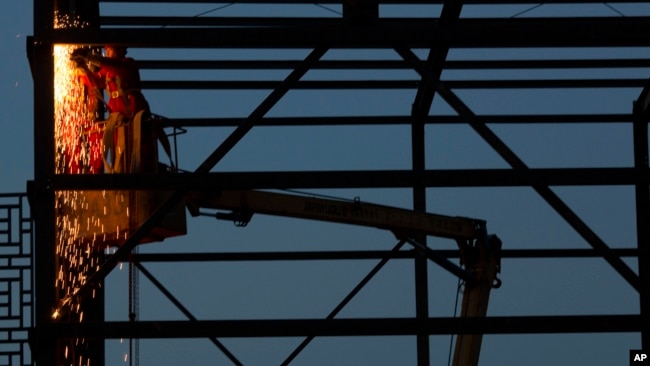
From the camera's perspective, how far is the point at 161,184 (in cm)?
1118

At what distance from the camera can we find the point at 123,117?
1328 cm

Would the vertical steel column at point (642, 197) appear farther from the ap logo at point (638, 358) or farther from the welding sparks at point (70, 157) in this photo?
the welding sparks at point (70, 157)

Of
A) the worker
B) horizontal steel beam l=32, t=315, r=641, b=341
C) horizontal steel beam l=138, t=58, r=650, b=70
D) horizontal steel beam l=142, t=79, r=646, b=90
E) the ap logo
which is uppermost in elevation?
horizontal steel beam l=138, t=58, r=650, b=70

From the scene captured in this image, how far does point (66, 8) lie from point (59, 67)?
752 millimetres

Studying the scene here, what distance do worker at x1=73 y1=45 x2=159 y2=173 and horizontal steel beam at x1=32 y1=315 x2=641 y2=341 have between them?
7.08 ft

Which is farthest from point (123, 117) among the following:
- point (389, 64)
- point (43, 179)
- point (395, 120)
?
point (395, 120)

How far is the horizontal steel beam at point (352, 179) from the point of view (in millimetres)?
11156

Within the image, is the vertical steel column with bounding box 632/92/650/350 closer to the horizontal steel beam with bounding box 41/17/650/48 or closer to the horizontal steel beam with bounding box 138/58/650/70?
the horizontal steel beam with bounding box 138/58/650/70

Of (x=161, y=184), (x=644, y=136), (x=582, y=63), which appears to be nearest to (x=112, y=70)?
(x=161, y=184)

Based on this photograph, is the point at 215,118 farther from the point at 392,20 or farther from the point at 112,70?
the point at 112,70

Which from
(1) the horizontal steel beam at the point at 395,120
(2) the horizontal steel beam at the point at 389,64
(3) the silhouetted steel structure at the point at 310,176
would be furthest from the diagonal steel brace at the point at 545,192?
(1) the horizontal steel beam at the point at 395,120

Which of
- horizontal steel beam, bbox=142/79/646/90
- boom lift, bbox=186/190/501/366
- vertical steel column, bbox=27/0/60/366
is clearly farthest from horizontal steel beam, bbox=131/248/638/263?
vertical steel column, bbox=27/0/60/366

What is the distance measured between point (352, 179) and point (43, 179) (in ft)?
6.87

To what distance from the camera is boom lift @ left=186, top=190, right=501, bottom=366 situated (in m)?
15.3
